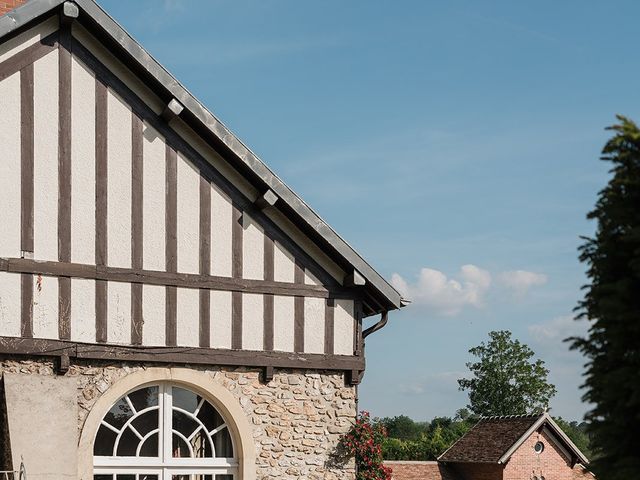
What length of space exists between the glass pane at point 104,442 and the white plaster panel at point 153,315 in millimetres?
1006

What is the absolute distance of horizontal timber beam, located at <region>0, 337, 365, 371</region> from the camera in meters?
10.2

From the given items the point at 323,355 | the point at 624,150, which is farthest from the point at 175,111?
the point at 624,150

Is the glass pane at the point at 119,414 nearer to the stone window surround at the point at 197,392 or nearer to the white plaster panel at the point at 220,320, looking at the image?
the stone window surround at the point at 197,392

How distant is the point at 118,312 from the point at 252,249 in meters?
1.65

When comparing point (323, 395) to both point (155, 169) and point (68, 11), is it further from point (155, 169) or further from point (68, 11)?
point (68, 11)

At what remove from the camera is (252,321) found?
11.2 m

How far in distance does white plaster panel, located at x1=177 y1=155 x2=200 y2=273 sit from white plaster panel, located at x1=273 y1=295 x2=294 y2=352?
994 mm

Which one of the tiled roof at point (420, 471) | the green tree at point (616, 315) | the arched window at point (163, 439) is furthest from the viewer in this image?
the tiled roof at point (420, 471)

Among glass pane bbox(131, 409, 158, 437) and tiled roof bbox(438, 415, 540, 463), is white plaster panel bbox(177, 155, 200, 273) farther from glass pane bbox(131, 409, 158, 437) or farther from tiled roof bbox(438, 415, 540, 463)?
tiled roof bbox(438, 415, 540, 463)

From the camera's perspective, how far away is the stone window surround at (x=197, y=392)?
1038 cm

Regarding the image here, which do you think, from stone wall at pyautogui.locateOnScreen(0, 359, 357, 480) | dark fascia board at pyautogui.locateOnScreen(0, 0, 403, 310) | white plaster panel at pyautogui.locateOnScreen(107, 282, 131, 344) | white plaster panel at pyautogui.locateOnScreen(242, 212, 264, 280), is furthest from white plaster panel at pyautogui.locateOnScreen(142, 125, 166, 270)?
stone wall at pyautogui.locateOnScreen(0, 359, 357, 480)

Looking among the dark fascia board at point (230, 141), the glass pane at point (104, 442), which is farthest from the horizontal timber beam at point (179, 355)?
the dark fascia board at point (230, 141)

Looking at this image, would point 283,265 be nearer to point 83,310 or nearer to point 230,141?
A: point 230,141

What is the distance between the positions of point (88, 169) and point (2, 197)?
3.06ft
